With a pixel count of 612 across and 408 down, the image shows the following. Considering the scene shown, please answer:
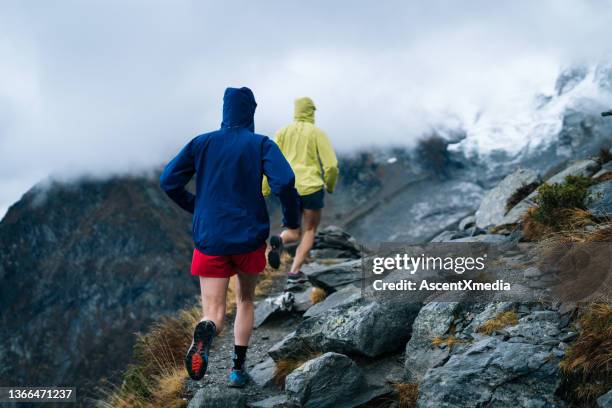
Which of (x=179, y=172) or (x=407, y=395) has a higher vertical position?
(x=179, y=172)

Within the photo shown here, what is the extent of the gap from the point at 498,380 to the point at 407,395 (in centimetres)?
95

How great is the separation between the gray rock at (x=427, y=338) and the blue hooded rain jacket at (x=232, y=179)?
5.73ft

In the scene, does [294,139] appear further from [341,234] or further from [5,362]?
[5,362]

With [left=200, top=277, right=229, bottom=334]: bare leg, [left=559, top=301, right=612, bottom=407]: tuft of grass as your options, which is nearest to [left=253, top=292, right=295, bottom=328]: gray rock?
[left=200, top=277, right=229, bottom=334]: bare leg

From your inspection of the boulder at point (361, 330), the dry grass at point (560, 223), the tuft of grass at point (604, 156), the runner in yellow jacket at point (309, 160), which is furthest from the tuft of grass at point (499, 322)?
the tuft of grass at point (604, 156)

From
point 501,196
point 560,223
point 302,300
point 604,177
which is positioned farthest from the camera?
point 501,196

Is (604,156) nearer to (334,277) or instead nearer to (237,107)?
(334,277)

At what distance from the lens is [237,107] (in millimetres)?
5770

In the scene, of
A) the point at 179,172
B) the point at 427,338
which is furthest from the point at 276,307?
the point at 179,172

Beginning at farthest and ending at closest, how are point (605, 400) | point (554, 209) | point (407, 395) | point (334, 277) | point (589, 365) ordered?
point (334, 277)
point (554, 209)
point (407, 395)
point (589, 365)
point (605, 400)

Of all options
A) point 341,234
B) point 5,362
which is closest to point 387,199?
point 341,234

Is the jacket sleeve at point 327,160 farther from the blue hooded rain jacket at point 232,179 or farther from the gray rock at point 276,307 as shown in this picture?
the blue hooded rain jacket at point 232,179

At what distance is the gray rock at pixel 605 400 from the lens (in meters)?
3.86

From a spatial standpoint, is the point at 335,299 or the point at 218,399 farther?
the point at 335,299
